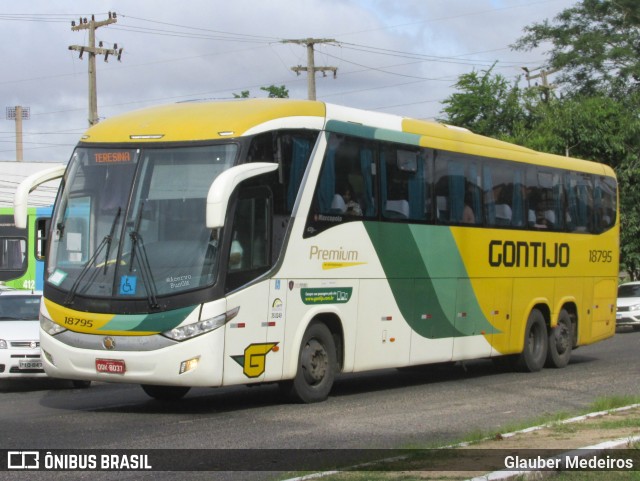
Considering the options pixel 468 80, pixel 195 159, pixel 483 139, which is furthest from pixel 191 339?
pixel 468 80

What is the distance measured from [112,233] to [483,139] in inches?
297

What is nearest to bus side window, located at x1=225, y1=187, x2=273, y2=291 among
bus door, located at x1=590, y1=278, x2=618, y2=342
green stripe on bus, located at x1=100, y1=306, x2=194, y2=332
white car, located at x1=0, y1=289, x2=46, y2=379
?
green stripe on bus, located at x1=100, y1=306, x2=194, y2=332

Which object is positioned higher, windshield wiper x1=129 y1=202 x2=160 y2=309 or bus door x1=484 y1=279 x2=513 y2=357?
windshield wiper x1=129 y1=202 x2=160 y2=309

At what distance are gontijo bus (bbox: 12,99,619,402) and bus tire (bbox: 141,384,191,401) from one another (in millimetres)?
34

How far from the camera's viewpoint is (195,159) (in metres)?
12.5

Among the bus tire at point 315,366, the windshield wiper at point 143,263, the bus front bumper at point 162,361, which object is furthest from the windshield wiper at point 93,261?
the bus tire at point 315,366

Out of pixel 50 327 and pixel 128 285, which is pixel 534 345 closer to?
pixel 128 285

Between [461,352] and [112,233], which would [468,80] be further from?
[112,233]

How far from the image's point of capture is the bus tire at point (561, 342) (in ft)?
64.1

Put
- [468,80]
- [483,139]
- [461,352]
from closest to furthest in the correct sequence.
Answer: [461,352] < [483,139] < [468,80]

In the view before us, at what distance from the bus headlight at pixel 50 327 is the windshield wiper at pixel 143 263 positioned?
1.16m

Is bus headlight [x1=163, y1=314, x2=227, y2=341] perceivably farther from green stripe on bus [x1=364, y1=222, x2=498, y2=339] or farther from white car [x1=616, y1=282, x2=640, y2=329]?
white car [x1=616, y1=282, x2=640, y2=329]

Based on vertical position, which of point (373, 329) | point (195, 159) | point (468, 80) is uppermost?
point (468, 80)

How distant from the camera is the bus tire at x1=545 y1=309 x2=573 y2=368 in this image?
19.5 metres
